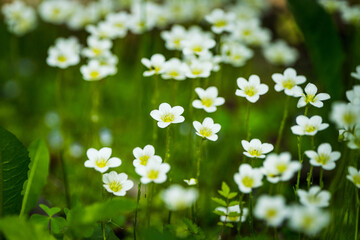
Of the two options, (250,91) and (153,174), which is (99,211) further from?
(250,91)

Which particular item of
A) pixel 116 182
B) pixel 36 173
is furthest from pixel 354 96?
pixel 36 173

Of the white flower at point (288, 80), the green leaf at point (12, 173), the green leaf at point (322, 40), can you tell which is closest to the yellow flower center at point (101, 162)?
the green leaf at point (12, 173)

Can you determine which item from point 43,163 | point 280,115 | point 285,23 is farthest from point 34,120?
point 285,23

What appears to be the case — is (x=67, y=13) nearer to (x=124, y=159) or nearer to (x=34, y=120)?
(x=34, y=120)

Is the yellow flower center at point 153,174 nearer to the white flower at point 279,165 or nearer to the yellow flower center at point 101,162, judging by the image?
the yellow flower center at point 101,162

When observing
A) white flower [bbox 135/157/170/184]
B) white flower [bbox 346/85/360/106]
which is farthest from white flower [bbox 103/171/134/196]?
white flower [bbox 346/85/360/106]

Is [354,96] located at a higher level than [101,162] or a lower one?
higher
